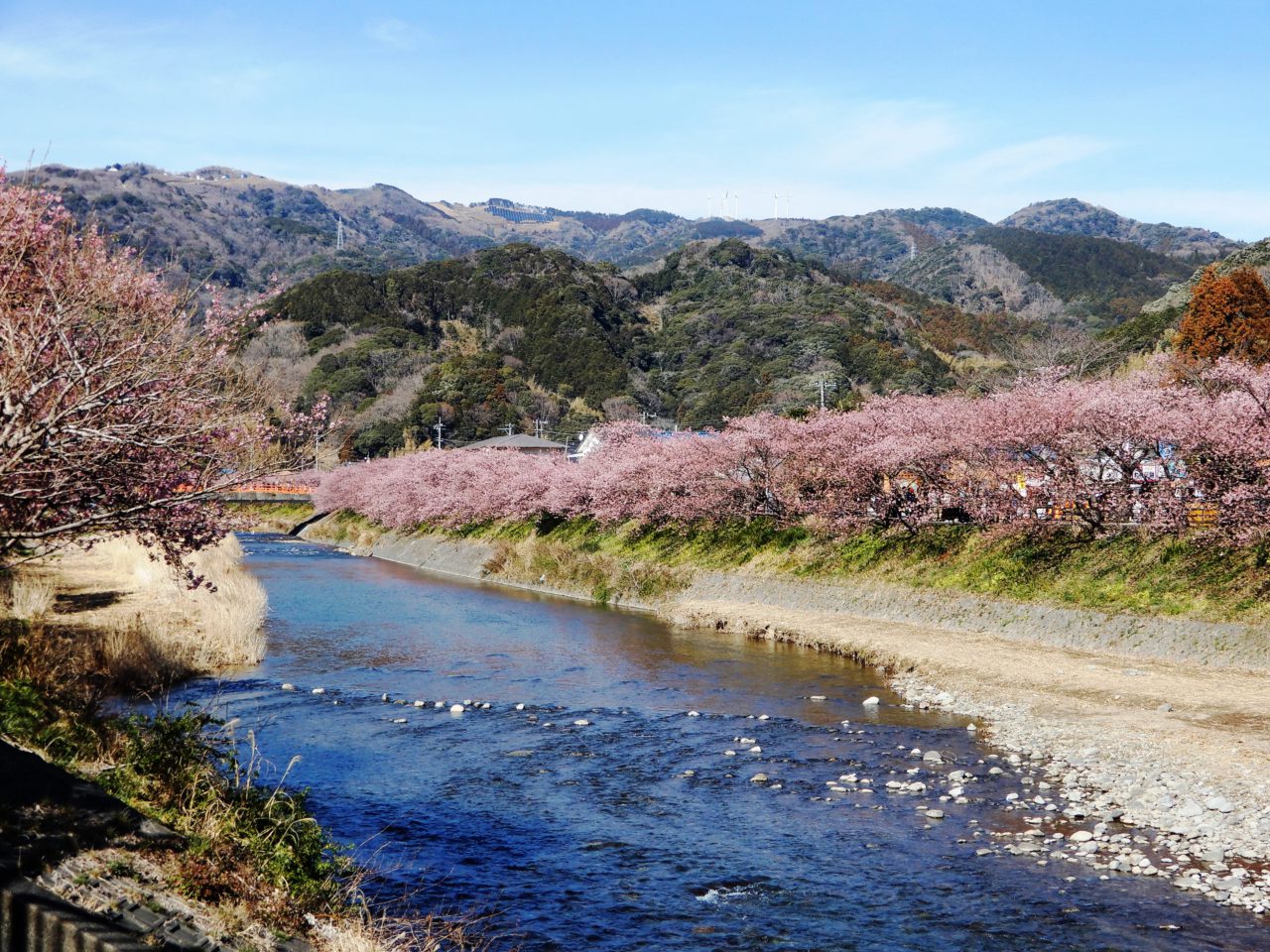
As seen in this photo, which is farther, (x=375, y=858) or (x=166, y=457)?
(x=166, y=457)

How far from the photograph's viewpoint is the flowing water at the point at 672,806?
1193 centimetres

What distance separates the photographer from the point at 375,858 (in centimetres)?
1344

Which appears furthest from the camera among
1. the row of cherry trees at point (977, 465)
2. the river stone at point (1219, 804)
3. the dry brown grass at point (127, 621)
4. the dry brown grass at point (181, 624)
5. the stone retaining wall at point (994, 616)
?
the row of cherry trees at point (977, 465)

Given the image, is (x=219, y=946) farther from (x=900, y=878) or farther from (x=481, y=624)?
(x=481, y=624)

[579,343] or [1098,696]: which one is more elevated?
[579,343]

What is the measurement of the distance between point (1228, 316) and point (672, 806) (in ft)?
202

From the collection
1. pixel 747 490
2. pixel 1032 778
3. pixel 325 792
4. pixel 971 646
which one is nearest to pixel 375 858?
pixel 325 792

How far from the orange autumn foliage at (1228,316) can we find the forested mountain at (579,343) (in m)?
42.6

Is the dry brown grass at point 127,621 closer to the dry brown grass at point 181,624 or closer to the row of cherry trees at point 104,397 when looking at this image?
the dry brown grass at point 181,624

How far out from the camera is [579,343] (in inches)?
6265

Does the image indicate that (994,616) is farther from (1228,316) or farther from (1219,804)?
(1228,316)

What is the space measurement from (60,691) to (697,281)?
188 m

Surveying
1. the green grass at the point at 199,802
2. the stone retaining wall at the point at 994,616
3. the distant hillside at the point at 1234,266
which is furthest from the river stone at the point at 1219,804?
the distant hillside at the point at 1234,266

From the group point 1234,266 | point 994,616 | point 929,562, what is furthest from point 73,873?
point 1234,266
